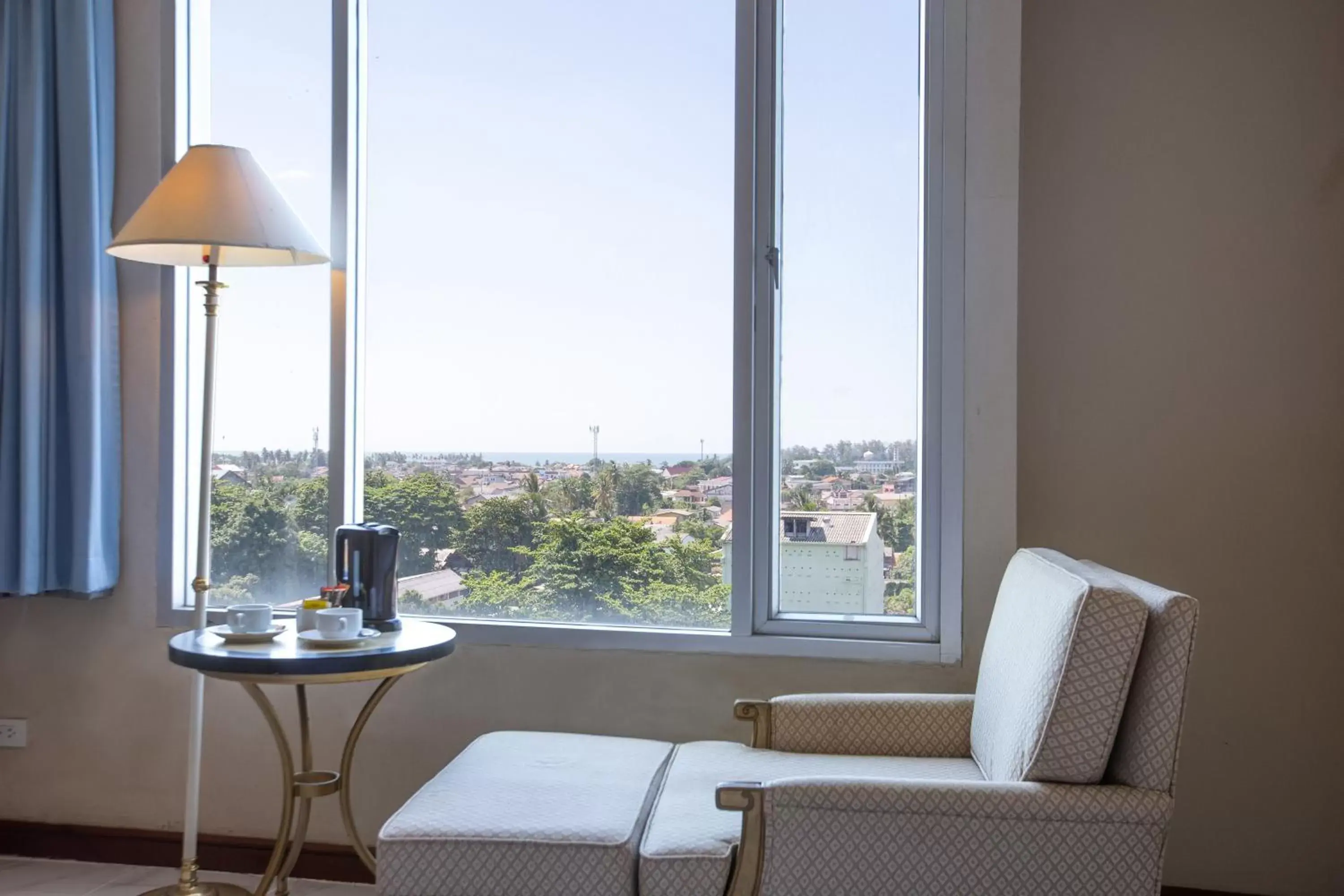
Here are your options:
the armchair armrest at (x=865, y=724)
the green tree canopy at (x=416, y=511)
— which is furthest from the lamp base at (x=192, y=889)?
the armchair armrest at (x=865, y=724)

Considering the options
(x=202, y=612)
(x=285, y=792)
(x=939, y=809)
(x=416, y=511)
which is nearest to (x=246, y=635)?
(x=202, y=612)

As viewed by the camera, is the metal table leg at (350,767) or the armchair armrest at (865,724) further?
the metal table leg at (350,767)

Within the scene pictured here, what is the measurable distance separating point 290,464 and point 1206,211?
2.52 meters

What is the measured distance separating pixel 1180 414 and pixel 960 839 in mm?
1439

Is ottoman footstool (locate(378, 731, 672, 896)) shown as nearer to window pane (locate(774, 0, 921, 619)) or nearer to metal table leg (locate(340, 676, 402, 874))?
metal table leg (locate(340, 676, 402, 874))

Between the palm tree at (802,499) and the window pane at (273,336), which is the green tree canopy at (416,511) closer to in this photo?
the window pane at (273,336)

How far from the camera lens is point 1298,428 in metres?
2.67

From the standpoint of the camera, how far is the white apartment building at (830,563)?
2.81 meters

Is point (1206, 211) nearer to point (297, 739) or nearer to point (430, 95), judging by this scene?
point (430, 95)

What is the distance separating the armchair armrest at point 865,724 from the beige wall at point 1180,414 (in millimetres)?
264

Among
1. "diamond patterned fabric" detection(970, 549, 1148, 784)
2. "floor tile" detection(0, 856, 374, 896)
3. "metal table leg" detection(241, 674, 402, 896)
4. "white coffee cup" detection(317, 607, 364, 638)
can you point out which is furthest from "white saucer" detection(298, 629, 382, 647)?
"diamond patterned fabric" detection(970, 549, 1148, 784)

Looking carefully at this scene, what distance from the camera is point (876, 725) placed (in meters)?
2.41

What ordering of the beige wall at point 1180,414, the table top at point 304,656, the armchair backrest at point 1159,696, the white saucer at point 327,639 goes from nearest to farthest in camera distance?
the armchair backrest at point 1159,696 → the table top at point 304,656 → the white saucer at point 327,639 → the beige wall at point 1180,414

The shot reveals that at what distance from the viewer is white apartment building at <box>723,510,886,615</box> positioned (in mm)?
2811
